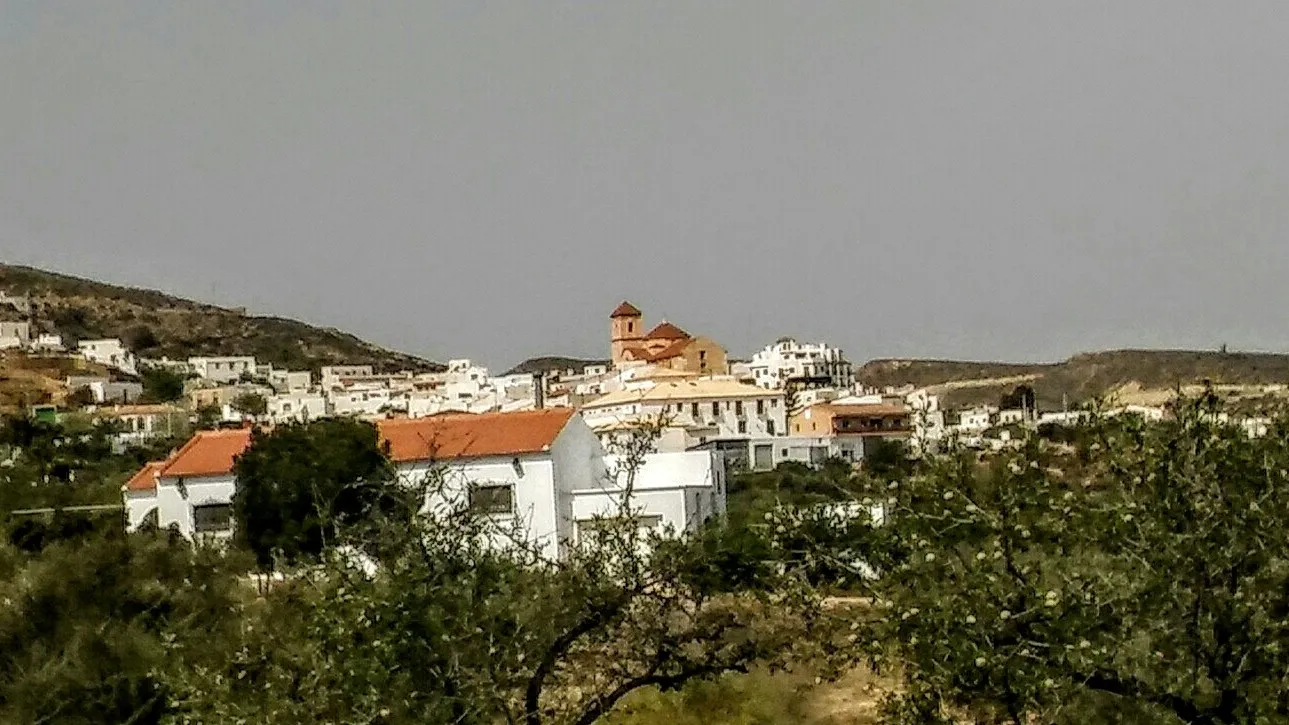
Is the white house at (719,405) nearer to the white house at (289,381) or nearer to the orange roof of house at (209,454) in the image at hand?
the orange roof of house at (209,454)

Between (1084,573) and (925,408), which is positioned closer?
(1084,573)

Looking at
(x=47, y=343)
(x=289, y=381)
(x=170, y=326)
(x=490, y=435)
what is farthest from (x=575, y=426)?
(x=170, y=326)

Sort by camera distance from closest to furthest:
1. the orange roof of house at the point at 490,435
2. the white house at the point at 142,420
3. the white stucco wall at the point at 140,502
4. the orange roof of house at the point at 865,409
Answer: the orange roof of house at the point at 490,435 < the white stucco wall at the point at 140,502 < the white house at the point at 142,420 < the orange roof of house at the point at 865,409

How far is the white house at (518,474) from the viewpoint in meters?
32.2

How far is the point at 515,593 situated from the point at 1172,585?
4.53 m

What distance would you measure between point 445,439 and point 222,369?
81405 millimetres

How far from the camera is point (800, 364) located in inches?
4336

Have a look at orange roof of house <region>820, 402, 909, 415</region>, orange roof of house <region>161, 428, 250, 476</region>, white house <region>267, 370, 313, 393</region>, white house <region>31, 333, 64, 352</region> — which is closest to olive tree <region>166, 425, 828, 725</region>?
orange roof of house <region>161, 428, 250, 476</region>

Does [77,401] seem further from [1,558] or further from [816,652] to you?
[816,652]

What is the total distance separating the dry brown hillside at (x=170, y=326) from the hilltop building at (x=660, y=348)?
3576 centimetres

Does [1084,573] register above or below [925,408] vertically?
below

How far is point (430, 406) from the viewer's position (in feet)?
302

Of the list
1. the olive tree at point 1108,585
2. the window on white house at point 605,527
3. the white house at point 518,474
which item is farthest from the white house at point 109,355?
the olive tree at point 1108,585

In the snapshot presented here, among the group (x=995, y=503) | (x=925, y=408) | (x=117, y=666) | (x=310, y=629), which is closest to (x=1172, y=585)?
(x=995, y=503)
